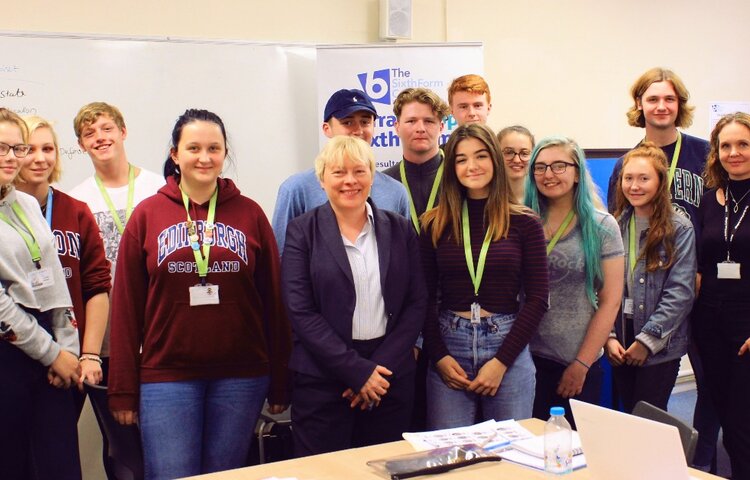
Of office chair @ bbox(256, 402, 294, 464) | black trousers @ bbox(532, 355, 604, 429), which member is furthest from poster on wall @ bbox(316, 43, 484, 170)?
black trousers @ bbox(532, 355, 604, 429)

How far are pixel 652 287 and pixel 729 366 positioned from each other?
439 mm

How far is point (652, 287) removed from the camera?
329 centimetres

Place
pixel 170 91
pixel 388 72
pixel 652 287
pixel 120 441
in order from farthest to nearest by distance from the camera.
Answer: pixel 388 72 → pixel 170 91 → pixel 652 287 → pixel 120 441

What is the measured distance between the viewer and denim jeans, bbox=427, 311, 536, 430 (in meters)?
2.77

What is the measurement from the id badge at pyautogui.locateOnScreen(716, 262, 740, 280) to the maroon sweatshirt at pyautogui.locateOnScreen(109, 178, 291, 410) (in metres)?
1.89

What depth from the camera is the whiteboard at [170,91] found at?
378cm

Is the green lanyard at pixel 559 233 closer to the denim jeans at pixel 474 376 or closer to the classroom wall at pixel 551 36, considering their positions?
the denim jeans at pixel 474 376

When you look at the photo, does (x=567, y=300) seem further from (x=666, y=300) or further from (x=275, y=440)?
(x=275, y=440)

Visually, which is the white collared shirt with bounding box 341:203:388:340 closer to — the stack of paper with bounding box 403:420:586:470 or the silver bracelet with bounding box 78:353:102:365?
the stack of paper with bounding box 403:420:586:470

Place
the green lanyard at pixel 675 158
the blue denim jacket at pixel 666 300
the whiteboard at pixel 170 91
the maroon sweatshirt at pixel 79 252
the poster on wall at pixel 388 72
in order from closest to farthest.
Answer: the maroon sweatshirt at pixel 79 252 < the blue denim jacket at pixel 666 300 < the green lanyard at pixel 675 158 < the whiteboard at pixel 170 91 < the poster on wall at pixel 388 72

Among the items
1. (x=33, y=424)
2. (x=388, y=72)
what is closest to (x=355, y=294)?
(x=33, y=424)

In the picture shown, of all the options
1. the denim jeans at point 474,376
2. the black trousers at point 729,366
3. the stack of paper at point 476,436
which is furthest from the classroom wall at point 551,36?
the stack of paper at point 476,436

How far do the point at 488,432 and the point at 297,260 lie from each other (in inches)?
34.7

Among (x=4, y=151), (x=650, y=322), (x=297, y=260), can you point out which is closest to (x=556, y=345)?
(x=650, y=322)
